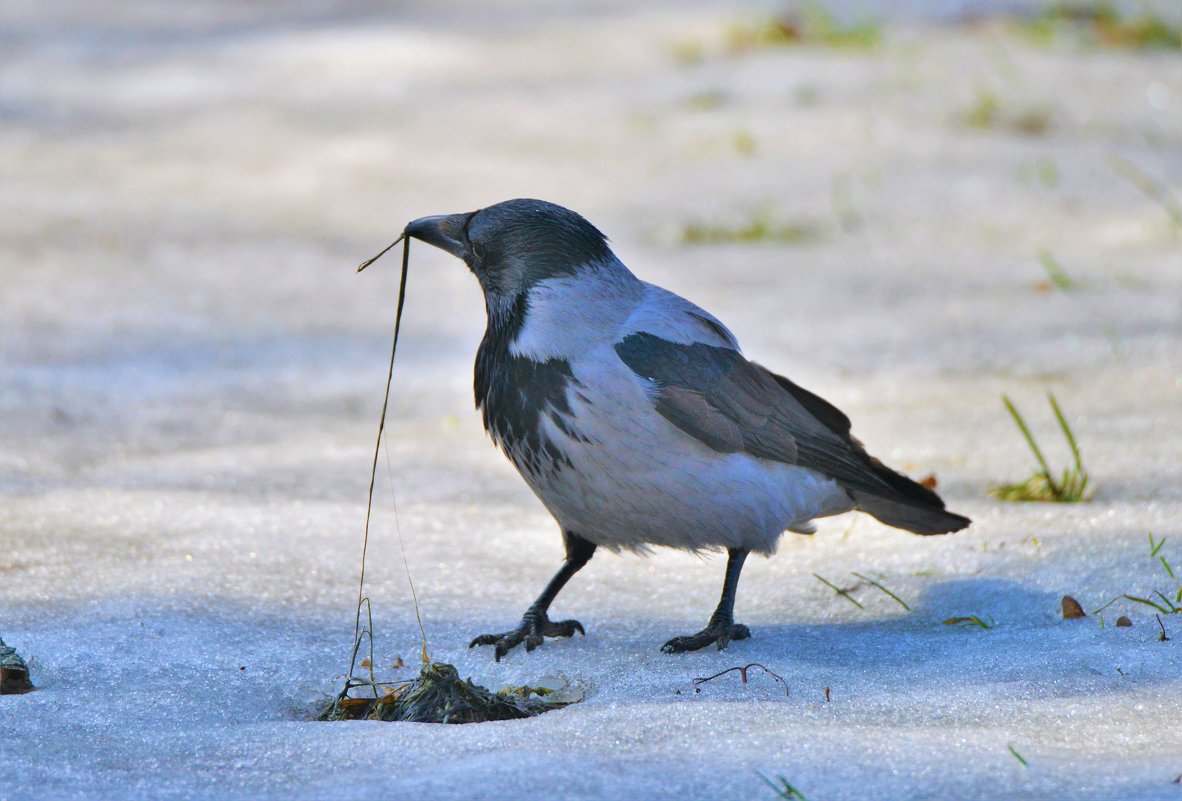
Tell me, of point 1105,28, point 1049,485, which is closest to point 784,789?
point 1049,485

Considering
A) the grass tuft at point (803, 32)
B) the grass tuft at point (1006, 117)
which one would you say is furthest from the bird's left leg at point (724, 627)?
the grass tuft at point (803, 32)

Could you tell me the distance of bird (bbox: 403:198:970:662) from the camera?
2.95 meters

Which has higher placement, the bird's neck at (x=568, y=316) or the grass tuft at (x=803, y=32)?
the grass tuft at (x=803, y=32)

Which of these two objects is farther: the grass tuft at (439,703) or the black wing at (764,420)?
the black wing at (764,420)

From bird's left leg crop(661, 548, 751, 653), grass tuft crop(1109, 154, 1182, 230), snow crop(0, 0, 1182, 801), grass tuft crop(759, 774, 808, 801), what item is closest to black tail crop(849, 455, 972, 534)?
snow crop(0, 0, 1182, 801)

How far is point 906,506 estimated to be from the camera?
11.1ft

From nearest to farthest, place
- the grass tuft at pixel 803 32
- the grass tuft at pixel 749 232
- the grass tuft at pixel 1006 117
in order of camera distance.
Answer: the grass tuft at pixel 749 232
the grass tuft at pixel 1006 117
the grass tuft at pixel 803 32

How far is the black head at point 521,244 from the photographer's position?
3.13m

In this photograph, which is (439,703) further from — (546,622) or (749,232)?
(749,232)

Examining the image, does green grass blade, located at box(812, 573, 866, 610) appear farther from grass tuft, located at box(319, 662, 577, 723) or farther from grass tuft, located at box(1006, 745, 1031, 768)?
grass tuft, located at box(1006, 745, 1031, 768)

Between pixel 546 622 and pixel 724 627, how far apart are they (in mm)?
392

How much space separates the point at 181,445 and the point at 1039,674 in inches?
112

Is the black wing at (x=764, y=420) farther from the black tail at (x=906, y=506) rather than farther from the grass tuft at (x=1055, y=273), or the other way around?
the grass tuft at (x=1055, y=273)

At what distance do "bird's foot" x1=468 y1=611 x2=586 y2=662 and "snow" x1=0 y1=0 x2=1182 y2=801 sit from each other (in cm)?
3
